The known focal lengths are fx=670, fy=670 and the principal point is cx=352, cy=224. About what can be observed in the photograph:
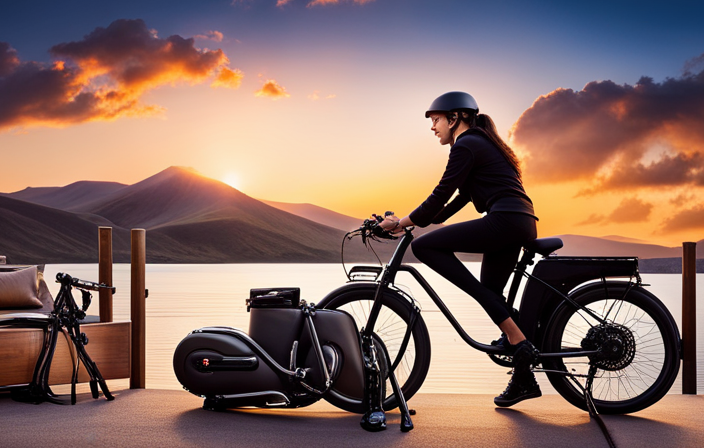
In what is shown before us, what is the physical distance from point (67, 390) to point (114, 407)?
868 mm

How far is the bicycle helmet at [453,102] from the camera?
3.42 metres

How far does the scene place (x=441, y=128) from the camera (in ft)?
11.5

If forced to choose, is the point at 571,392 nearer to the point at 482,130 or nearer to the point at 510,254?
the point at 510,254

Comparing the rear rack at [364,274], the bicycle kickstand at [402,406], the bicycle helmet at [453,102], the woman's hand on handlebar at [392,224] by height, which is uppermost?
the bicycle helmet at [453,102]

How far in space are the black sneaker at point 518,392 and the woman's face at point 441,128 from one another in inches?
50.8

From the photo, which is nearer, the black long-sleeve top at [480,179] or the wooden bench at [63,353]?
the black long-sleeve top at [480,179]

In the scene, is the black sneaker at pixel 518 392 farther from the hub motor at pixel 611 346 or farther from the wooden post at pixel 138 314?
the wooden post at pixel 138 314

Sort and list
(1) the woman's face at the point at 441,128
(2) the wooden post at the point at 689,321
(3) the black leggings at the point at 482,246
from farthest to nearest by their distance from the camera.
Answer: (2) the wooden post at the point at 689,321
(1) the woman's face at the point at 441,128
(3) the black leggings at the point at 482,246

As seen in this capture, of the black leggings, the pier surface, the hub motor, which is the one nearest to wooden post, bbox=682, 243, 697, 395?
the pier surface

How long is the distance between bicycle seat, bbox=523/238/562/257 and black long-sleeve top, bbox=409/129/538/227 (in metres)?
0.15

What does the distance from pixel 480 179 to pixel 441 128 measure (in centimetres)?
35

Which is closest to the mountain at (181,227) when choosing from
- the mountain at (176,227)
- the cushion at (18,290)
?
the mountain at (176,227)

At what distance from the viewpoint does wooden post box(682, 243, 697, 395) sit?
4.03 metres

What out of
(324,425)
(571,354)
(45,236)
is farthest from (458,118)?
(45,236)
